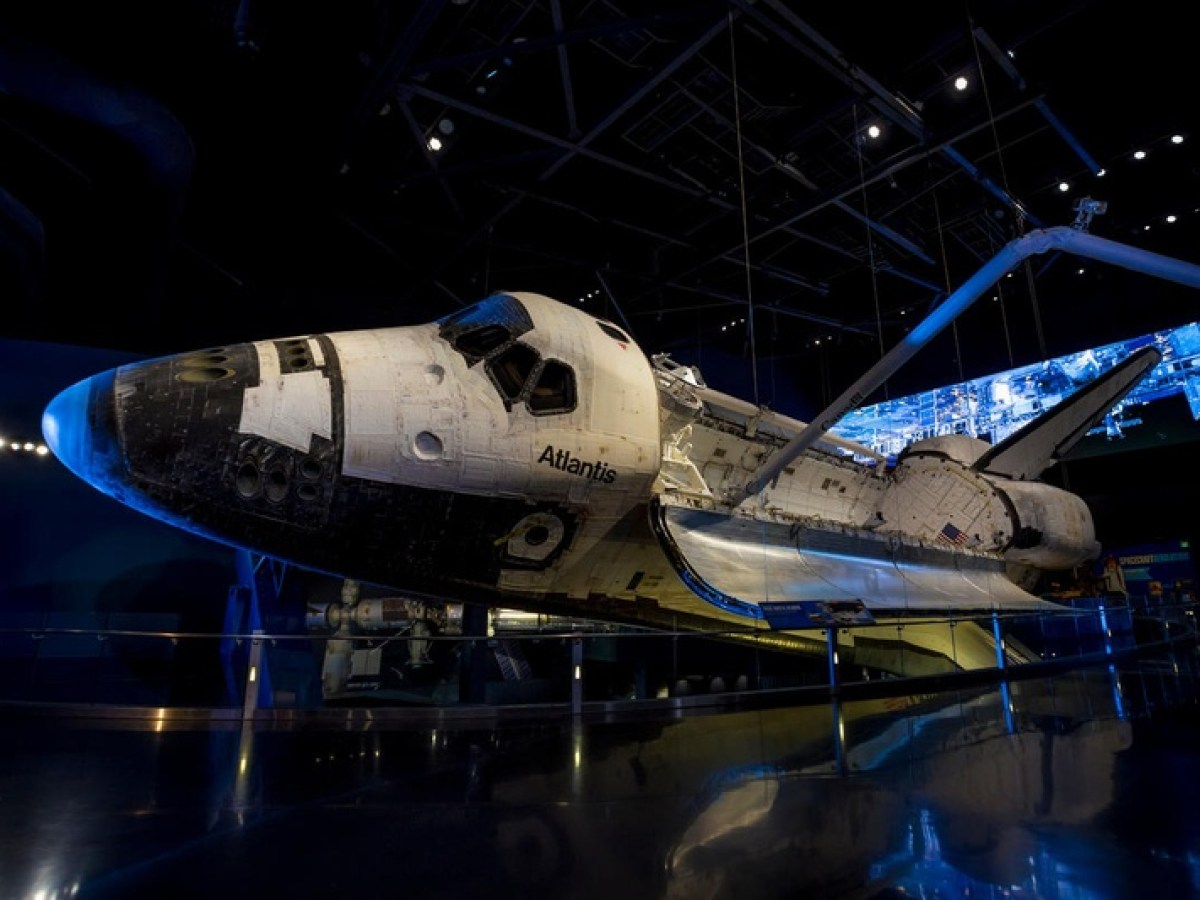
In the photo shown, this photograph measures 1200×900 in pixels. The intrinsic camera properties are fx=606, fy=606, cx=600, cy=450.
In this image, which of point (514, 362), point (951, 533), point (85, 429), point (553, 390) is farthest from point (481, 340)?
point (951, 533)

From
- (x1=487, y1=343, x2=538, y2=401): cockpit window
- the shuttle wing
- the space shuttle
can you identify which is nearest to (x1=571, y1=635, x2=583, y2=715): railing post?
the space shuttle

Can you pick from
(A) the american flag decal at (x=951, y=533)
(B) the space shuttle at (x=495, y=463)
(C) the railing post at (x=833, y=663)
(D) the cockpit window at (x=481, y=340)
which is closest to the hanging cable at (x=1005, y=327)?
(A) the american flag decal at (x=951, y=533)

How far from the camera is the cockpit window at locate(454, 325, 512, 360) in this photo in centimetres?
404

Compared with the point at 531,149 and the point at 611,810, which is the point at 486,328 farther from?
the point at 531,149

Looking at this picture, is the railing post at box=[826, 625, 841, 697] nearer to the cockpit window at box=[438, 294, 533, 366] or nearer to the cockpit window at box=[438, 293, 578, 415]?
the cockpit window at box=[438, 293, 578, 415]

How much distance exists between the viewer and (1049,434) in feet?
32.8

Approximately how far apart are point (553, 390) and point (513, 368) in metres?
0.31

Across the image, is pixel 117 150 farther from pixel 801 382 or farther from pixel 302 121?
pixel 801 382

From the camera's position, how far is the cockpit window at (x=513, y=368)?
4000 millimetres

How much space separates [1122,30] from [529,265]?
884 cm

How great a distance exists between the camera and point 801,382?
1808 cm

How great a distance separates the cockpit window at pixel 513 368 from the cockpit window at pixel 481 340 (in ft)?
0.28

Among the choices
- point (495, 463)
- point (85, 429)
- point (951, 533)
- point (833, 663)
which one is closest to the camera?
point (85, 429)

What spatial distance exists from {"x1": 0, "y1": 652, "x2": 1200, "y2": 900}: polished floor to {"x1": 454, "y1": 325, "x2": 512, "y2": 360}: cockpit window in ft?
8.05
